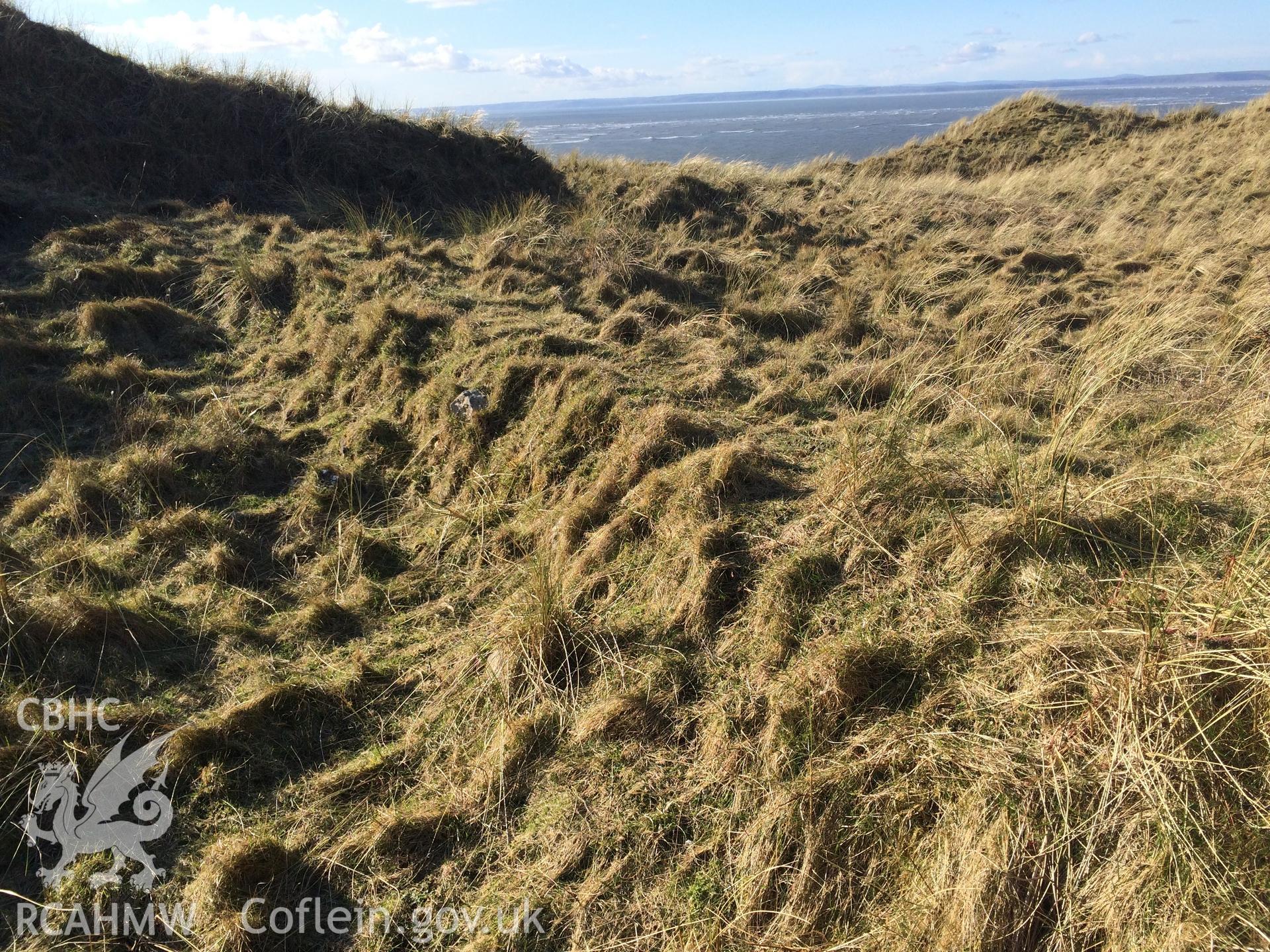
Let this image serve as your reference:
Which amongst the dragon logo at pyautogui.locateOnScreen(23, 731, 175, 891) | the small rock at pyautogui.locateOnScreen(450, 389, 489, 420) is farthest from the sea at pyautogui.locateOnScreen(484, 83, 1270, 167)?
the dragon logo at pyautogui.locateOnScreen(23, 731, 175, 891)

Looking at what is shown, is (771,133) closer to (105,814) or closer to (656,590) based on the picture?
(656,590)

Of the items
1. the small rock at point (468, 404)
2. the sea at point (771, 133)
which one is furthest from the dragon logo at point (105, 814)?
the sea at point (771, 133)

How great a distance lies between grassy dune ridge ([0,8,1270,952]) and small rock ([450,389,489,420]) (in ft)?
0.21

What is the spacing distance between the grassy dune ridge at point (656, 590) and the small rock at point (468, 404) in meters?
0.06

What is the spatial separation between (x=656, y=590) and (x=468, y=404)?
88.4 inches

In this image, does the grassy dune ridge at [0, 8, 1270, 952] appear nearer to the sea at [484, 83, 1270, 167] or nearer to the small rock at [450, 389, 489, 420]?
the small rock at [450, 389, 489, 420]

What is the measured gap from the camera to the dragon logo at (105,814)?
2.58m

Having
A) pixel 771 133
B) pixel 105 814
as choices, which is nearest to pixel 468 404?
pixel 105 814

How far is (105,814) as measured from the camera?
2.70 metres

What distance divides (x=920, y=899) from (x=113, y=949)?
110 inches

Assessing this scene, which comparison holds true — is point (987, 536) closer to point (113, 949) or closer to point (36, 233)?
point (113, 949)

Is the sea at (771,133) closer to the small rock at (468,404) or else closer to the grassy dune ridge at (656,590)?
the grassy dune ridge at (656,590)

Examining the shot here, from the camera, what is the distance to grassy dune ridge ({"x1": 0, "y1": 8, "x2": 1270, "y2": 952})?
2.37 meters

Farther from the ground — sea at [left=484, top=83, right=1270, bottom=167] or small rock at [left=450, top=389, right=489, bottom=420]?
sea at [left=484, top=83, right=1270, bottom=167]
